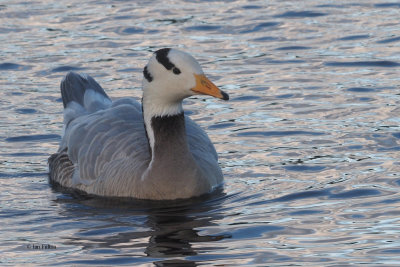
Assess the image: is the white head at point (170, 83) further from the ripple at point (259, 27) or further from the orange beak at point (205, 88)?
the ripple at point (259, 27)

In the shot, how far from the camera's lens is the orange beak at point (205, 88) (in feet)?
37.0

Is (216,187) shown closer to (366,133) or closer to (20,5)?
(366,133)

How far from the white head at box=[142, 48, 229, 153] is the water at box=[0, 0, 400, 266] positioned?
1.08m

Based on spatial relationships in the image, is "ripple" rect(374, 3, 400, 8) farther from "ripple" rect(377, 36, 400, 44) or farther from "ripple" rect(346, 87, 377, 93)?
"ripple" rect(346, 87, 377, 93)

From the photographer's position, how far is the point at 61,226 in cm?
1109

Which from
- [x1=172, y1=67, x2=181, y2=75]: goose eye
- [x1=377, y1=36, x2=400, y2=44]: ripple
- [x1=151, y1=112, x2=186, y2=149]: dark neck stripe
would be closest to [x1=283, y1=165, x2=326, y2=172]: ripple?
[x1=151, y1=112, x2=186, y2=149]: dark neck stripe

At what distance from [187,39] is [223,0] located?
124 inches

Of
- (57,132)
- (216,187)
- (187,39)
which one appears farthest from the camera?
(187,39)

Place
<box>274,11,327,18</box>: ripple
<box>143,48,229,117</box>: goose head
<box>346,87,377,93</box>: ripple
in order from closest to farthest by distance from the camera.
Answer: <box>143,48,229,117</box>: goose head
<box>346,87,377,93</box>: ripple
<box>274,11,327,18</box>: ripple

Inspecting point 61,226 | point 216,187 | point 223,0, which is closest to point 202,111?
point 216,187

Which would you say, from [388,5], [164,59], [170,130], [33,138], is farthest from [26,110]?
[388,5]

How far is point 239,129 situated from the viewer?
1463 cm

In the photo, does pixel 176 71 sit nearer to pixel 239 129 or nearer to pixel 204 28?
pixel 239 129

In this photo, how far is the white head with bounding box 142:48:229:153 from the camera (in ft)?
37.8
